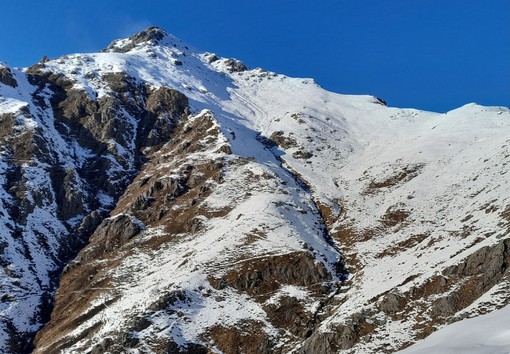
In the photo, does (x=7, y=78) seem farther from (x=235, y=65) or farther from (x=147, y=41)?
(x=235, y=65)

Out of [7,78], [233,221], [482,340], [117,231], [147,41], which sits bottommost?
[482,340]

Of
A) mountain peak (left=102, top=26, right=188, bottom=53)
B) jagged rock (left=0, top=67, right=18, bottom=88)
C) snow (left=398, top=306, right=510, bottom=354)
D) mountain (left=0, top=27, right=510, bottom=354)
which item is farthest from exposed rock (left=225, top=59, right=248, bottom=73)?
snow (left=398, top=306, right=510, bottom=354)

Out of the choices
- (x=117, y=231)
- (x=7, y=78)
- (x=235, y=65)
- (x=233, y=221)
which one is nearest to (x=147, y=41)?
(x=235, y=65)

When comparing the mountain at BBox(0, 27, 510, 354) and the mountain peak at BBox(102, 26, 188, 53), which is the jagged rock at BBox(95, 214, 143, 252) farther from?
the mountain peak at BBox(102, 26, 188, 53)

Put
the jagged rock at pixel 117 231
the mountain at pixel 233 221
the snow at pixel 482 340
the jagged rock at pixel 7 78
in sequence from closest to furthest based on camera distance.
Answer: the snow at pixel 482 340
the mountain at pixel 233 221
the jagged rock at pixel 117 231
the jagged rock at pixel 7 78

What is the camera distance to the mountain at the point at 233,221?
49656 mm

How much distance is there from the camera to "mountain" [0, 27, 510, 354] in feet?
163

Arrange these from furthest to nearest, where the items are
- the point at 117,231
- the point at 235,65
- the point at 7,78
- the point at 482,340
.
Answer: the point at 235,65 → the point at 7,78 → the point at 117,231 → the point at 482,340

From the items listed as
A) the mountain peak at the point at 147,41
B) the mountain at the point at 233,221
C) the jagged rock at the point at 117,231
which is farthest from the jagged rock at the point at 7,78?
the jagged rock at the point at 117,231

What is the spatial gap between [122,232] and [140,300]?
73.1 feet

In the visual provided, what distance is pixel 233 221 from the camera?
2795 inches

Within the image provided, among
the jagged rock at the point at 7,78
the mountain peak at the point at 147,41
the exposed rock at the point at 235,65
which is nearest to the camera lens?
the jagged rock at the point at 7,78

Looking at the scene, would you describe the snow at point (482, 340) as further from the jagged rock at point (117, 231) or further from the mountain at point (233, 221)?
the jagged rock at point (117, 231)

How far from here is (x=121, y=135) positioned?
364 feet
